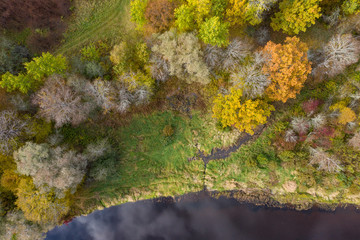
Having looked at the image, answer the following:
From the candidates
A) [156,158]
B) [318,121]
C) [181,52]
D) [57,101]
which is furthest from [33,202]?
[318,121]

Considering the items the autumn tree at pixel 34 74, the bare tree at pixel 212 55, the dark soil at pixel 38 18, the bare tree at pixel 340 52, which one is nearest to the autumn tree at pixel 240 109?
the bare tree at pixel 212 55

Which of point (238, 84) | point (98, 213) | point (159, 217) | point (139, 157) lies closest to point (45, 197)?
point (98, 213)

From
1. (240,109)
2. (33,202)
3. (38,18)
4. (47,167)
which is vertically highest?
(38,18)

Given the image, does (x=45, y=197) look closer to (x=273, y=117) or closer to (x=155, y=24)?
(x=155, y=24)

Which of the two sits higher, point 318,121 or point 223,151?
point 318,121

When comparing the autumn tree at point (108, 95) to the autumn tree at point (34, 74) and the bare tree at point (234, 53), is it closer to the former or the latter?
the autumn tree at point (34, 74)

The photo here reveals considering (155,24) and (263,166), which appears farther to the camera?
(263,166)

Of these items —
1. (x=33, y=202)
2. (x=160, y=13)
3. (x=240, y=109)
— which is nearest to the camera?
(x=33, y=202)

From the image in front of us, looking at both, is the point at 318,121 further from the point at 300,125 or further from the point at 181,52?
the point at 181,52
